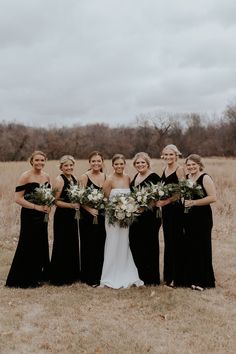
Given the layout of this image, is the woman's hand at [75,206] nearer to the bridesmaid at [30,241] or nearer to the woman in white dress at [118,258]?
the bridesmaid at [30,241]

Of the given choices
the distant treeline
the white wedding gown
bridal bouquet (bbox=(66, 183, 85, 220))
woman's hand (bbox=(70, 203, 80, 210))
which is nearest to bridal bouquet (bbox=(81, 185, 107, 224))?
bridal bouquet (bbox=(66, 183, 85, 220))

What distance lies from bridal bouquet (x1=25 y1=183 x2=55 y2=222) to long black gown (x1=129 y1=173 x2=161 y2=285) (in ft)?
4.42

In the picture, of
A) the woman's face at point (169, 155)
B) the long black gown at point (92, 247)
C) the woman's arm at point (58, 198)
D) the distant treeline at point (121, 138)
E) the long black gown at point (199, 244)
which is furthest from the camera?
the distant treeline at point (121, 138)

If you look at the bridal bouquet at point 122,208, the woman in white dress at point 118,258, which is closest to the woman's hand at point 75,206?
the bridal bouquet at point 122,208

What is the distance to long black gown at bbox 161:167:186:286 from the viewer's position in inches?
279

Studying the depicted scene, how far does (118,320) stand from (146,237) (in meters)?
1.76

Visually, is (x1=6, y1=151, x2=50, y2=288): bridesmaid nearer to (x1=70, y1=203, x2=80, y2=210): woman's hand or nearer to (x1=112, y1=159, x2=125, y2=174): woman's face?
(x1=70, y1=203, x2=80, y2=210): woman's hand

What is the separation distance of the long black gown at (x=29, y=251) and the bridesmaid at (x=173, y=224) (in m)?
2.04

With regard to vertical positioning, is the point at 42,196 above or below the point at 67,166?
below

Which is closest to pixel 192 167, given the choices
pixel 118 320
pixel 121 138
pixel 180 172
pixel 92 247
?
pixel 180 172

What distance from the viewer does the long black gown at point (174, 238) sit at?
7082 millimetres

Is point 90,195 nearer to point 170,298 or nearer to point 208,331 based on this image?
point 170,298

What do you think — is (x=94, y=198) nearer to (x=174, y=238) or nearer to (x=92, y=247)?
(x=92, y=247)

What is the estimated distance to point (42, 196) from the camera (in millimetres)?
6926
